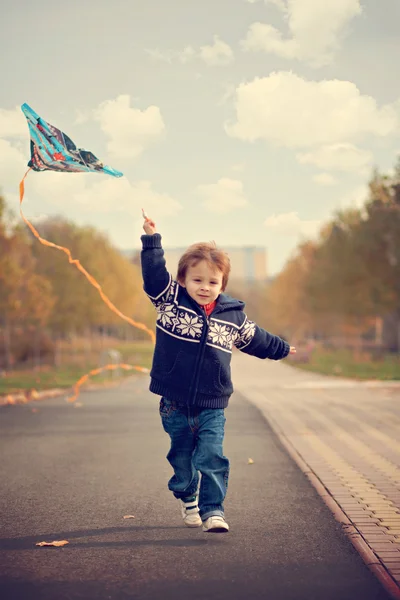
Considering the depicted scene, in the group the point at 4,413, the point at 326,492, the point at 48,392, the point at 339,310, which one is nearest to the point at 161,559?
the point at 326,492

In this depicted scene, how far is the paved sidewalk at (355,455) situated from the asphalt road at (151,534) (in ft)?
0.47

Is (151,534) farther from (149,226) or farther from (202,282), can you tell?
(149,226)

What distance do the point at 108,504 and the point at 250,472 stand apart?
188 cm

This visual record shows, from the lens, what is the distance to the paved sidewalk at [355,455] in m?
4.85

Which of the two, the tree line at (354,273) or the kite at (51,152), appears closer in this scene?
the kite at (51,152)

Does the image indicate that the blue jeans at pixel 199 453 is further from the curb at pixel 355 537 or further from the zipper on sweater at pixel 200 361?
the curb at pixel 355 537

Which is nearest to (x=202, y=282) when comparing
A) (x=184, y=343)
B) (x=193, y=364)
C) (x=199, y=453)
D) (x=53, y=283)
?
(x=184, y=343)

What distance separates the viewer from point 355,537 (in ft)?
16.0

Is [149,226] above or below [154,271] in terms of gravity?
above

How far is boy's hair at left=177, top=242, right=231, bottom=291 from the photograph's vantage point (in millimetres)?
5211

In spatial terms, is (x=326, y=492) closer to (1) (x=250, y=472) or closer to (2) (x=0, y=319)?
(1) (x=250, y=472)

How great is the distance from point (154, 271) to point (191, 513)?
1.53 meters

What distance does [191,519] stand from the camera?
525 centimetres

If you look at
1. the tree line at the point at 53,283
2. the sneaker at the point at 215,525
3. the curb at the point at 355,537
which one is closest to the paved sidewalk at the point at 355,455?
the curb at the point at 355,537
